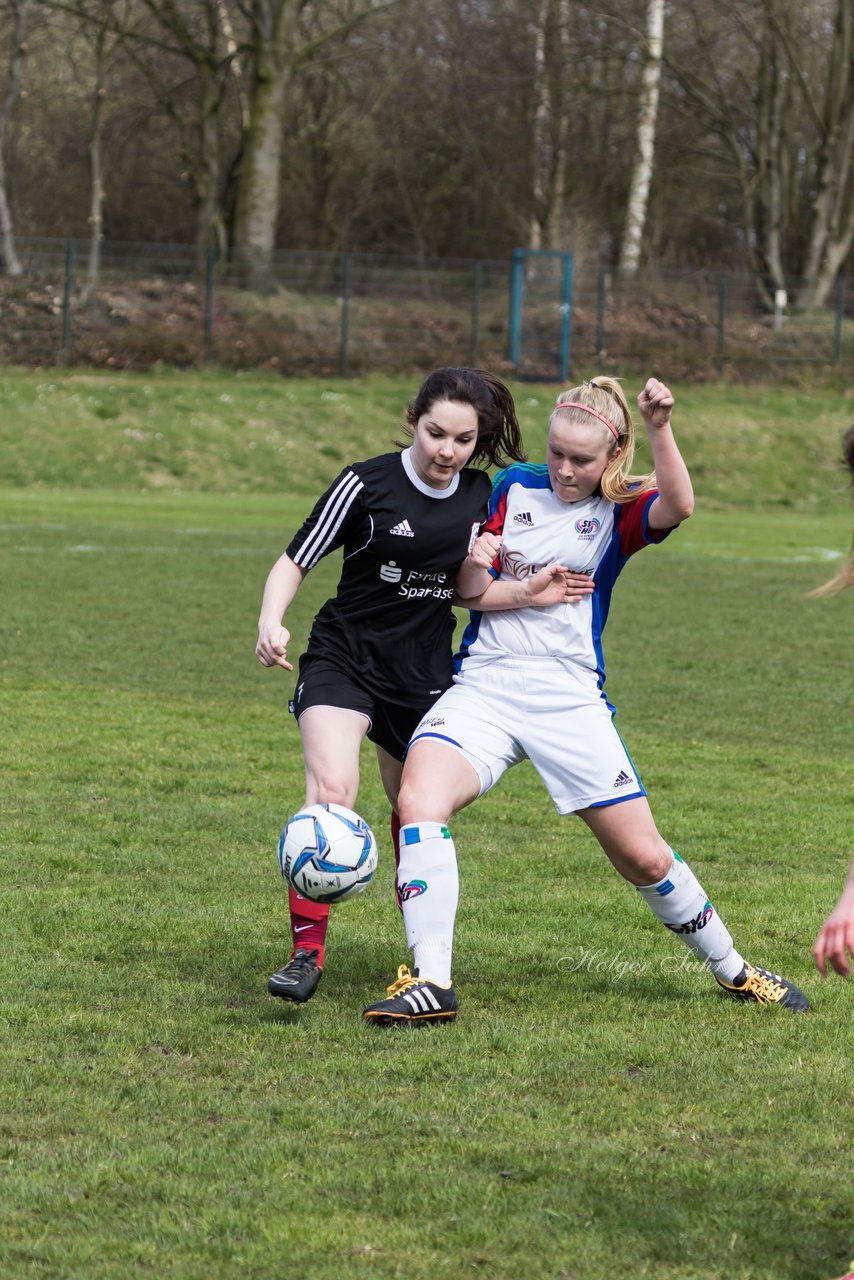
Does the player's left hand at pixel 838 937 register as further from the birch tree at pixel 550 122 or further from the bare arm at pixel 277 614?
the birch tree at pixel 550 122

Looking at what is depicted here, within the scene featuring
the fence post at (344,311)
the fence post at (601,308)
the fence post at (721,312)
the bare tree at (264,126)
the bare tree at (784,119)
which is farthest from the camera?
the bare tree at (784,119)

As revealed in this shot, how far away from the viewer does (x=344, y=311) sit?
112 ft

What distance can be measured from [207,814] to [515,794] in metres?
1.61

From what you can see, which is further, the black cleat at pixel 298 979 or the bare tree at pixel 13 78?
the bare tree at pixel 13 78

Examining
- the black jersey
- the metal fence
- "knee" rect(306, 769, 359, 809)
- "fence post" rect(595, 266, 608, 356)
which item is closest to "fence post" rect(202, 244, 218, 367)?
the metal fence

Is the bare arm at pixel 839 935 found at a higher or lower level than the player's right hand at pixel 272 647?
lower

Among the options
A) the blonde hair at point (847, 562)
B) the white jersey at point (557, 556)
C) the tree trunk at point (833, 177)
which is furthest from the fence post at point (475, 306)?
the blonde hair at point (847, 562)

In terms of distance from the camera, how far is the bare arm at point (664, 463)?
4355mm

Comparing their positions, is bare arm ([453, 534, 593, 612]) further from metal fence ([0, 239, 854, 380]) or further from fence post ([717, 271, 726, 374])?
fence post ([717, 271, 726, 374])

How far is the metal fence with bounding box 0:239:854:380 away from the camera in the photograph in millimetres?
31953

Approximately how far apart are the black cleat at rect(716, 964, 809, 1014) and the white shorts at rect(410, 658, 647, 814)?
640mm

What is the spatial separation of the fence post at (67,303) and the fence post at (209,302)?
8.75 feet

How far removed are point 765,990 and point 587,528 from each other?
1423mm

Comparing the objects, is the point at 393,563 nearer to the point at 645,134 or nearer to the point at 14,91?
the point at 14,91
